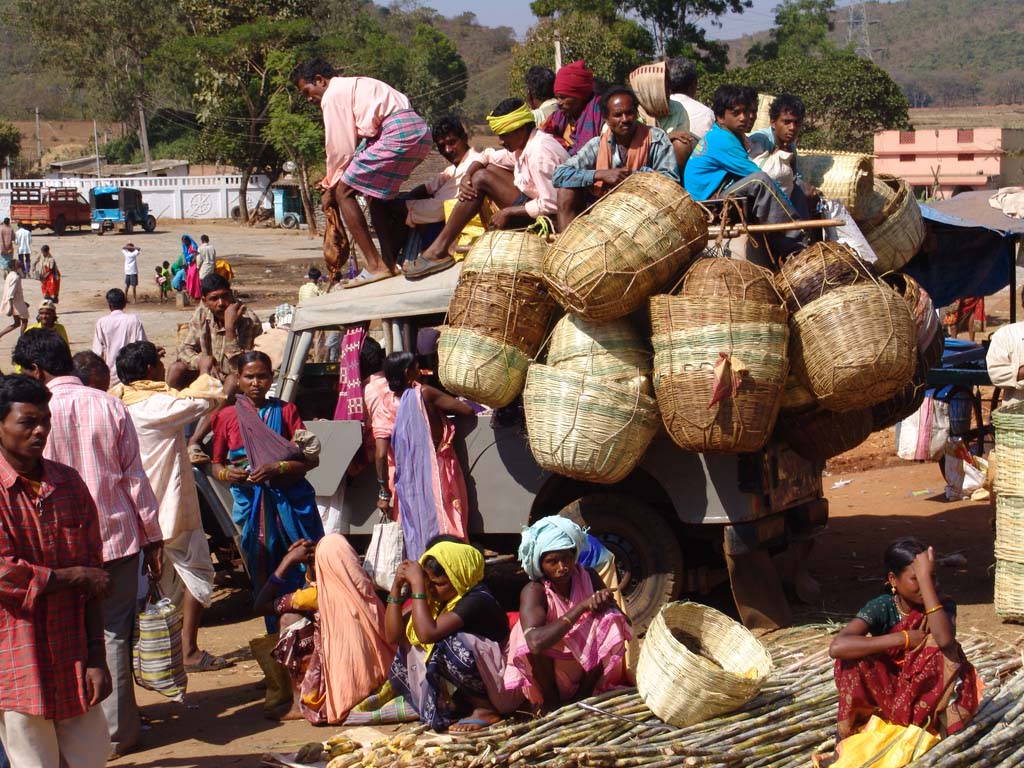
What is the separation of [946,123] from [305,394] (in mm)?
68590

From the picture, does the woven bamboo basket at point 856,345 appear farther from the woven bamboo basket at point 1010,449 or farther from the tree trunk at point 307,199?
the tree trunk at point 307,199

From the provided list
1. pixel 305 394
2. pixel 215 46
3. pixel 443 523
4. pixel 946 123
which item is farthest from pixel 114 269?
pixel 946 123

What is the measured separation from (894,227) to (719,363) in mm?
2117

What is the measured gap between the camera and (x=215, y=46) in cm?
4650

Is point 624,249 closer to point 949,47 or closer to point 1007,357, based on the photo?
point 1007,357

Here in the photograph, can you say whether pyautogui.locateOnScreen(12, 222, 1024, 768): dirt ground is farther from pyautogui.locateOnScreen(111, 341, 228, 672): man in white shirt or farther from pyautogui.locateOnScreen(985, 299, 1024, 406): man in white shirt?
pyautogui.locateOnScreen(985, 299, 1024, 406): man in white shirt

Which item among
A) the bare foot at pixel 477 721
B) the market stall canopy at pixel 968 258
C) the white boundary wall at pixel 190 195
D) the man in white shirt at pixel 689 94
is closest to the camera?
the bare foot at pixel 477 721

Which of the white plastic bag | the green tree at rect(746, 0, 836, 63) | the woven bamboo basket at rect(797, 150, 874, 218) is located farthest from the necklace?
the green tree at rect(746, 0, 836, 63)

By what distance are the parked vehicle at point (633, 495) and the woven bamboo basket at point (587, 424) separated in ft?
1.56

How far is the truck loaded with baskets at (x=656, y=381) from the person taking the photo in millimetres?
6000

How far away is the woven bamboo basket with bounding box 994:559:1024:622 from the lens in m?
6.77

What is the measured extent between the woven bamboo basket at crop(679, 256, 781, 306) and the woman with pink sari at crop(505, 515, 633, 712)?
4.15 ft

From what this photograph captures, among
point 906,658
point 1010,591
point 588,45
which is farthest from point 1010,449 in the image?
point 588,45

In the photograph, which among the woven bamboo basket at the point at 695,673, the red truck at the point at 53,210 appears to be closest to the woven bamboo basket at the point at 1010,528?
the woven bamboo basket at the point at 695,673
